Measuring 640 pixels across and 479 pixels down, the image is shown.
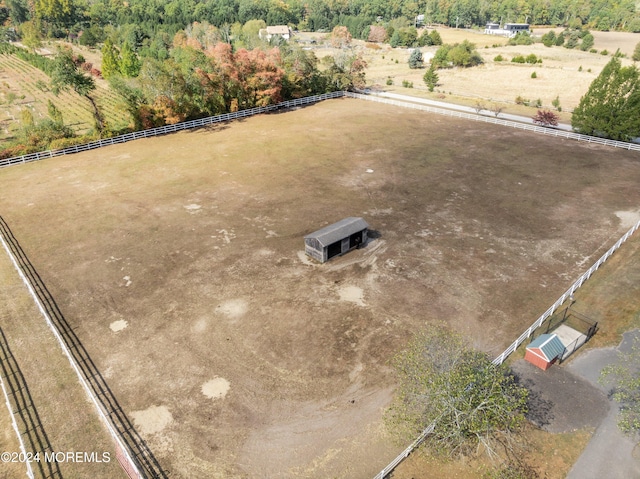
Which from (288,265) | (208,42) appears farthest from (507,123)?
(208,42)

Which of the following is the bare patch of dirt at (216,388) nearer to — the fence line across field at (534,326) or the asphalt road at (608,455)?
the fence line across field at (534,326)

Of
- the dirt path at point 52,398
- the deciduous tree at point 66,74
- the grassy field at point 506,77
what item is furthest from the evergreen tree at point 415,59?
the dirt path at point 52,398

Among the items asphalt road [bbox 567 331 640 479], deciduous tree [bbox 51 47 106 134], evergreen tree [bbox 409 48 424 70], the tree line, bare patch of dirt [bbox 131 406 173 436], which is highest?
the tree line

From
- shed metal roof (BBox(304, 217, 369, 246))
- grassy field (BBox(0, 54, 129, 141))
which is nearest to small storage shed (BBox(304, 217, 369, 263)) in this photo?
shed metal roof (BBox(304, 217, 369, 246))

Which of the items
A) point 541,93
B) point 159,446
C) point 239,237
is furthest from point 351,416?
point 541,93

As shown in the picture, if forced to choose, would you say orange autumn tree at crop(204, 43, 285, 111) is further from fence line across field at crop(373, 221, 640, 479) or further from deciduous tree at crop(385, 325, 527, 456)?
deciduous tree at crop(385, 325, 527, 456)

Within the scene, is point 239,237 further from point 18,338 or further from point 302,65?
point 302,65
